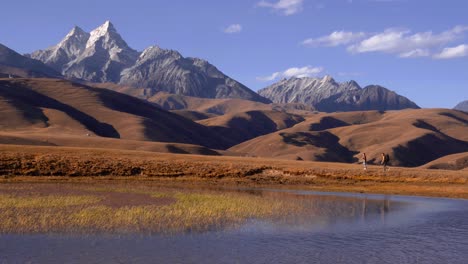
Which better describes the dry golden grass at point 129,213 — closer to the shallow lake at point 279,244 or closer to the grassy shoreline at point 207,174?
the shallow lake at point 279,244

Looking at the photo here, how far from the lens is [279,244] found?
27.2 m

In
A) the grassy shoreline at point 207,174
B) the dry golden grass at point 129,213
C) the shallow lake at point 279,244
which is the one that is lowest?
the shallow lake at point 279,244

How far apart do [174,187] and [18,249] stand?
35016 mm

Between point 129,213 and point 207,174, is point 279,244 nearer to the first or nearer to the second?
point 129,213

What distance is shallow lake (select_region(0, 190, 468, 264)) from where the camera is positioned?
77.2ft

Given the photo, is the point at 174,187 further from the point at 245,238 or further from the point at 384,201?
the point at 245,238

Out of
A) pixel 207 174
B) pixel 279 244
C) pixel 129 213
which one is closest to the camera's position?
pixel 279 244

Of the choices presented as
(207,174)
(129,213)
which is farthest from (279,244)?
(207,174)

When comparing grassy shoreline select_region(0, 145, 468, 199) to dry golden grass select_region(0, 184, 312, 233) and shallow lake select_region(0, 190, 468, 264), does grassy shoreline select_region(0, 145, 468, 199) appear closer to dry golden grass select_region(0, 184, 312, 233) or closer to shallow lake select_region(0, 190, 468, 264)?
dry golden grass select_region(0, 184, 312, 233)

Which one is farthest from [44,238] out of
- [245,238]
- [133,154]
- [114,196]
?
[133,154]

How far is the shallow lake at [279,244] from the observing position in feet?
77.2

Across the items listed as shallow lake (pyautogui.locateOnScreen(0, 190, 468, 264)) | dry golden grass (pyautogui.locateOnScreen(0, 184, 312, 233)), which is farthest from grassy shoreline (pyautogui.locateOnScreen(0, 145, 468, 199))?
shallow lake (pyautogui.locateOnScreen(0, 190, 468, 264))

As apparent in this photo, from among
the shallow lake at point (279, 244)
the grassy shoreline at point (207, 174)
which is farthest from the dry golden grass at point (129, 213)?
the grassy shoreline at point (207, 174)

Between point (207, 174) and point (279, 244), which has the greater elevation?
point (207, 174)
